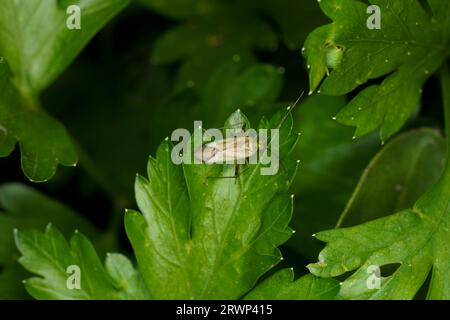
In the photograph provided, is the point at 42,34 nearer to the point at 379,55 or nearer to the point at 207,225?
the point at 207,225

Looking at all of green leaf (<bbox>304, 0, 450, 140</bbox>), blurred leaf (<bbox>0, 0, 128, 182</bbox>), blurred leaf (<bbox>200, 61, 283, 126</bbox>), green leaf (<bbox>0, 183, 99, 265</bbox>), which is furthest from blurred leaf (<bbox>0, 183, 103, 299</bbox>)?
green leaf (<bbox>304, 0, 450, 140</bbox>)

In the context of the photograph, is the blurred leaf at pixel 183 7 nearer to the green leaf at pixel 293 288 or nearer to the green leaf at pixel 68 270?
the green leaf at pixel 68 270

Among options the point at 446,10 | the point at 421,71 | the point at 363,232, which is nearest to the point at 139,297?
the point at 363,232

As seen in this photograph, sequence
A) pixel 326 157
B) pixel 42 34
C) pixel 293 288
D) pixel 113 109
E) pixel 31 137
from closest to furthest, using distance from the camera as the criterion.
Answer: pixel 293 288 → pixel 31 137 → pixel 42 34 → pixel 326 157 → pixel 113 109

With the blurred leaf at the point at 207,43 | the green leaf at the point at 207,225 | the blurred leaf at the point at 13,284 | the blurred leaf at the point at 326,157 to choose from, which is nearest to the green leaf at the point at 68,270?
the green leaf at the point at 207,225

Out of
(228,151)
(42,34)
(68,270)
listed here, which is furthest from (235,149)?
(42,34)

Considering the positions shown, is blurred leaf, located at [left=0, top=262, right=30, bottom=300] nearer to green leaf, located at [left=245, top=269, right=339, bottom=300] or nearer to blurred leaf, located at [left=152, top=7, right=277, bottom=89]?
green leaf, located at [left=245, top=269, right=339, bottom=300]
